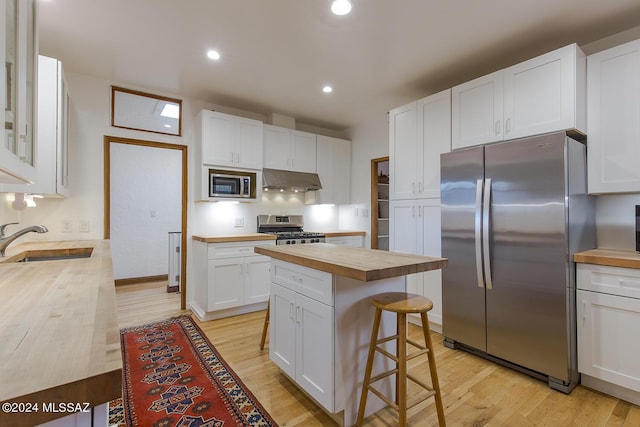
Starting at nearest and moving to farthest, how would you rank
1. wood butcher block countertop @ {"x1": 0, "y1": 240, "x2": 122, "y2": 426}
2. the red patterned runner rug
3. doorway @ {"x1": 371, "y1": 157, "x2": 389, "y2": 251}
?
wood butcher block countertop @ {"x1": 0, "y1": 240, "x2": 122, "y2": 426} → the red patterned runner rug → doorway @ {"x1": 371, "y1": 157, "x2": 389, "y2": 251}

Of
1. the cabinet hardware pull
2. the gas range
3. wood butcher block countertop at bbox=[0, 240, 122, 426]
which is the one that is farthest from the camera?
the gas range

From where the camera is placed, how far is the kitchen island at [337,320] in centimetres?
167

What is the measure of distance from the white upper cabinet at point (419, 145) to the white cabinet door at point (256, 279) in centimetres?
178

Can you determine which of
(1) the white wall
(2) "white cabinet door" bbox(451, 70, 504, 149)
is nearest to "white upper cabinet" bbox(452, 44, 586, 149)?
(2) "white cabinet door" bbox(451, 70, 504, 149)

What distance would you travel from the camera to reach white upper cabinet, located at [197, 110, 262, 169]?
361 cm

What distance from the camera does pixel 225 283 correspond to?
3496 millimetres

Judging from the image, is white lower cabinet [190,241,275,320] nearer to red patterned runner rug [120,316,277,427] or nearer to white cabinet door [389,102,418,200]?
red patterned runner rug [120,316,277,427]

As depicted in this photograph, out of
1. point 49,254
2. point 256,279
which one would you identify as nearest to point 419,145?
point 256,279

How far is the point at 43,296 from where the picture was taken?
1046mm

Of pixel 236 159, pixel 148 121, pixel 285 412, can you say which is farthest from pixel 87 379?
pixel 148 121

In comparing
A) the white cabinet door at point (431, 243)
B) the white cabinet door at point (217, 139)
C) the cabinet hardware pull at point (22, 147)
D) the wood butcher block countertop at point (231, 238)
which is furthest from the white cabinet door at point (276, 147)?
the cabinet hardware pull at point (22, 147)

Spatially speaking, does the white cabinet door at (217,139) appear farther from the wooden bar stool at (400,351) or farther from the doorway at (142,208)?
the wooden bar stool at (400,351)

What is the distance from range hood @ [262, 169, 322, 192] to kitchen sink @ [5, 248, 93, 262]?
2110mm

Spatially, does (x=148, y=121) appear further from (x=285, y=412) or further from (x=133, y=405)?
(x=285, y=412)
